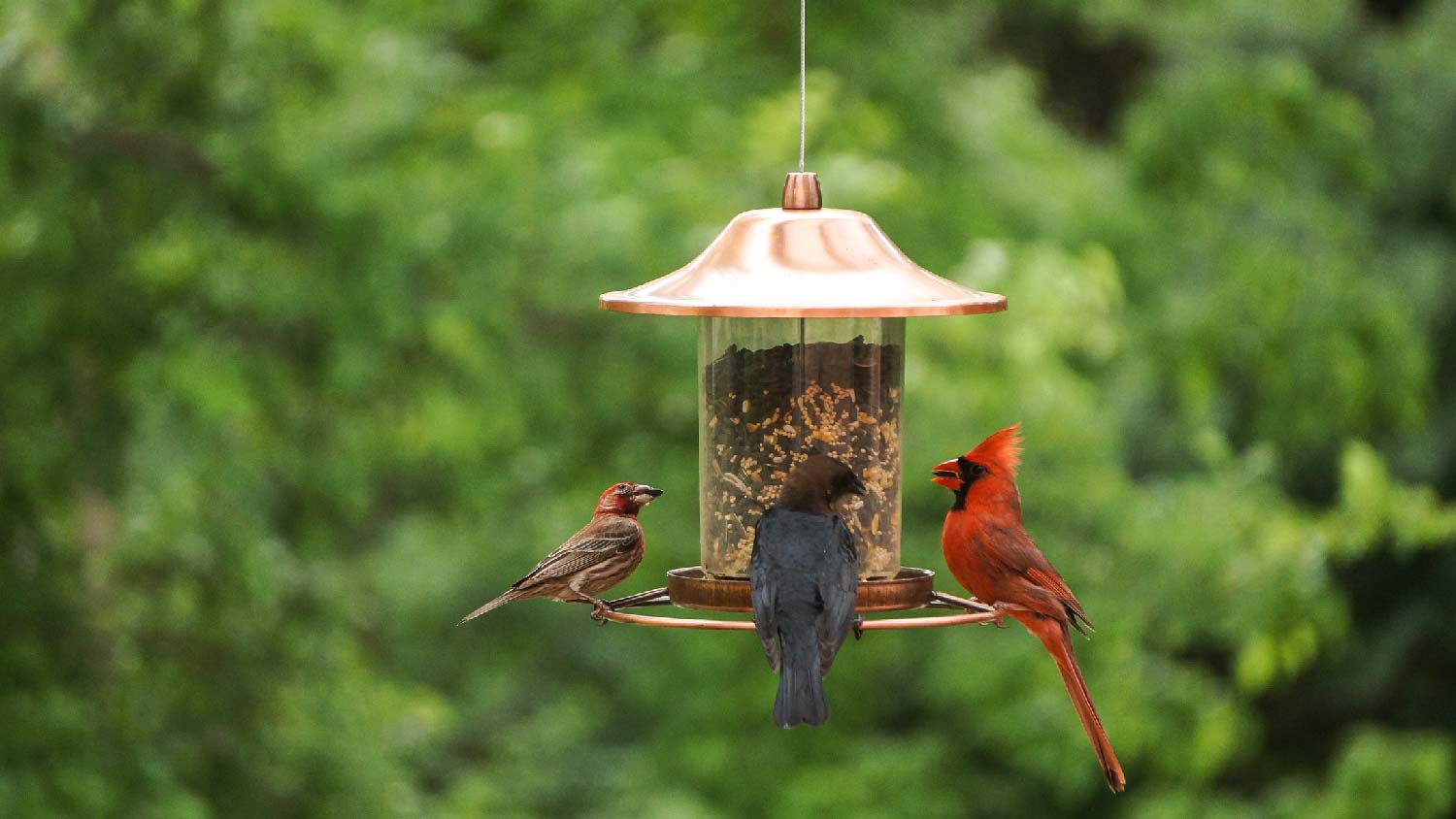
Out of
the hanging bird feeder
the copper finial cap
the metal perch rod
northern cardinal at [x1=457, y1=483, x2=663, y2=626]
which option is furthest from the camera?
northern cardinal at [x1=457, y1=483, x2=663, y2=626]

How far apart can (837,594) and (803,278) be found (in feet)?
2.52

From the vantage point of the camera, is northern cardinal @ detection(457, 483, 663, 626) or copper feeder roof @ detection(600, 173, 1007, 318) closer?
copper feeder roof @ detection(600, 173, 1007, 318)

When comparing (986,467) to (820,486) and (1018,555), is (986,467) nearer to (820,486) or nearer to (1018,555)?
(1018,555)

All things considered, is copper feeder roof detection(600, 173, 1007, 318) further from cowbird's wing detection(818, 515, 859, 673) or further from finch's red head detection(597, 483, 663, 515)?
finch's red head detection(597, 483, 663, 515)

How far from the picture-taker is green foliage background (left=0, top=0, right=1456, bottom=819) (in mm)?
9109

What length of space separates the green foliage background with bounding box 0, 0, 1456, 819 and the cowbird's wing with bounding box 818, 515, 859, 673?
174 inches

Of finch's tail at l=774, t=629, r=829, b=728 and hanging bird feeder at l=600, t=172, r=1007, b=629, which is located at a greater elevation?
hanging bird feeder at l=600, t=172, r=1007, b=629

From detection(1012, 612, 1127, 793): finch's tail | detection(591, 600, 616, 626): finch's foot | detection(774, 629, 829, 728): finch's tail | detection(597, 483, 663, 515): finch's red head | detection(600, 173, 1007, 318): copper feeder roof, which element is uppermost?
detection(600, 173, 1007, 318): copper feeder roof

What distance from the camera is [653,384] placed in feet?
34.2

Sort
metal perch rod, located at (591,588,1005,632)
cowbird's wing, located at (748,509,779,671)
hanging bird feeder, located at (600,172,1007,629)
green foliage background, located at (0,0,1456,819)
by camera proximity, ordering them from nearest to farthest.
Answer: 1. metal perch rod, located at (591,588,1005,632)
2. cowbird's wing, located at (748,509,779,671)
3. hanging bird feeder, located at (600,172,1007,629)
4. green foliage background, located at (0,0,1456,819)

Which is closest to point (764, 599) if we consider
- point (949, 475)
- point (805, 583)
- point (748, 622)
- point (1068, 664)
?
point (805, 583)

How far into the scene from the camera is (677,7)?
1180 centimetres

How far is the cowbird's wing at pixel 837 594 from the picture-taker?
4.84 metres

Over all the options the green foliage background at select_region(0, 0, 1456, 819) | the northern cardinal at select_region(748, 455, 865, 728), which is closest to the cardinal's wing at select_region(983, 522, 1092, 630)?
the northern cardinal at select_region(748, 455, 865, 728)
